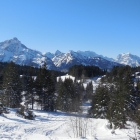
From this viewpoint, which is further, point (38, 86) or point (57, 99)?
point (57, 99)

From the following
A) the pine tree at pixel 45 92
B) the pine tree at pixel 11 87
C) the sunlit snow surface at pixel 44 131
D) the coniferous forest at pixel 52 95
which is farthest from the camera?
the pine tree at pixel 45 92

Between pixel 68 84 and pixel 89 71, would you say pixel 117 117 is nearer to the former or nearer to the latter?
pixel 68 84

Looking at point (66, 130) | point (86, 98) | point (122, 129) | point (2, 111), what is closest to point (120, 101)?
point (122, 129)

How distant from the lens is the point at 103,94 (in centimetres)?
4197

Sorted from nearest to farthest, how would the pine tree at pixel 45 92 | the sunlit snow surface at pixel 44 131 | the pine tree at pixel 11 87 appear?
the sunlit snow surface at pixel 44 131
the pine tree at pixel 11 87
the pine tree at pixel 45 92

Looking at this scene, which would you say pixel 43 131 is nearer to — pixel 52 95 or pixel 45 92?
pixel 45 92

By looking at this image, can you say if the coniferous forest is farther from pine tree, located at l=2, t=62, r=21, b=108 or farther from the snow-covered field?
the snow-covered field

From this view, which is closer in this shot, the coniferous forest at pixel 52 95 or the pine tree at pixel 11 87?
the coniferous forest at pixel 52 95

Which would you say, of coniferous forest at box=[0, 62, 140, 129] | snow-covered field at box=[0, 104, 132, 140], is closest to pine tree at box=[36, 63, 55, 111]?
coniferous forest at box=[0, 62, 140, 129]

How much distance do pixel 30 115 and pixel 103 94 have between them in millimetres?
16189

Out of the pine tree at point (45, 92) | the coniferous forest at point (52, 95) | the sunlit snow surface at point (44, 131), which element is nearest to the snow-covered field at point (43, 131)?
the sunlit snow surface at point (44, 131)

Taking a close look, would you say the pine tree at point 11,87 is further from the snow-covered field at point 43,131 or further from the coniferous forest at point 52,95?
the snow-covered field at point 43,131

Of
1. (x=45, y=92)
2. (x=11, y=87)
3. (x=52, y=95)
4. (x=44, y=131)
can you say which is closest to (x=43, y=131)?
(x=44, y=131)

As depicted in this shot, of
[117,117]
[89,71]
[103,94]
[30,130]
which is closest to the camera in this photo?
[30,130]
